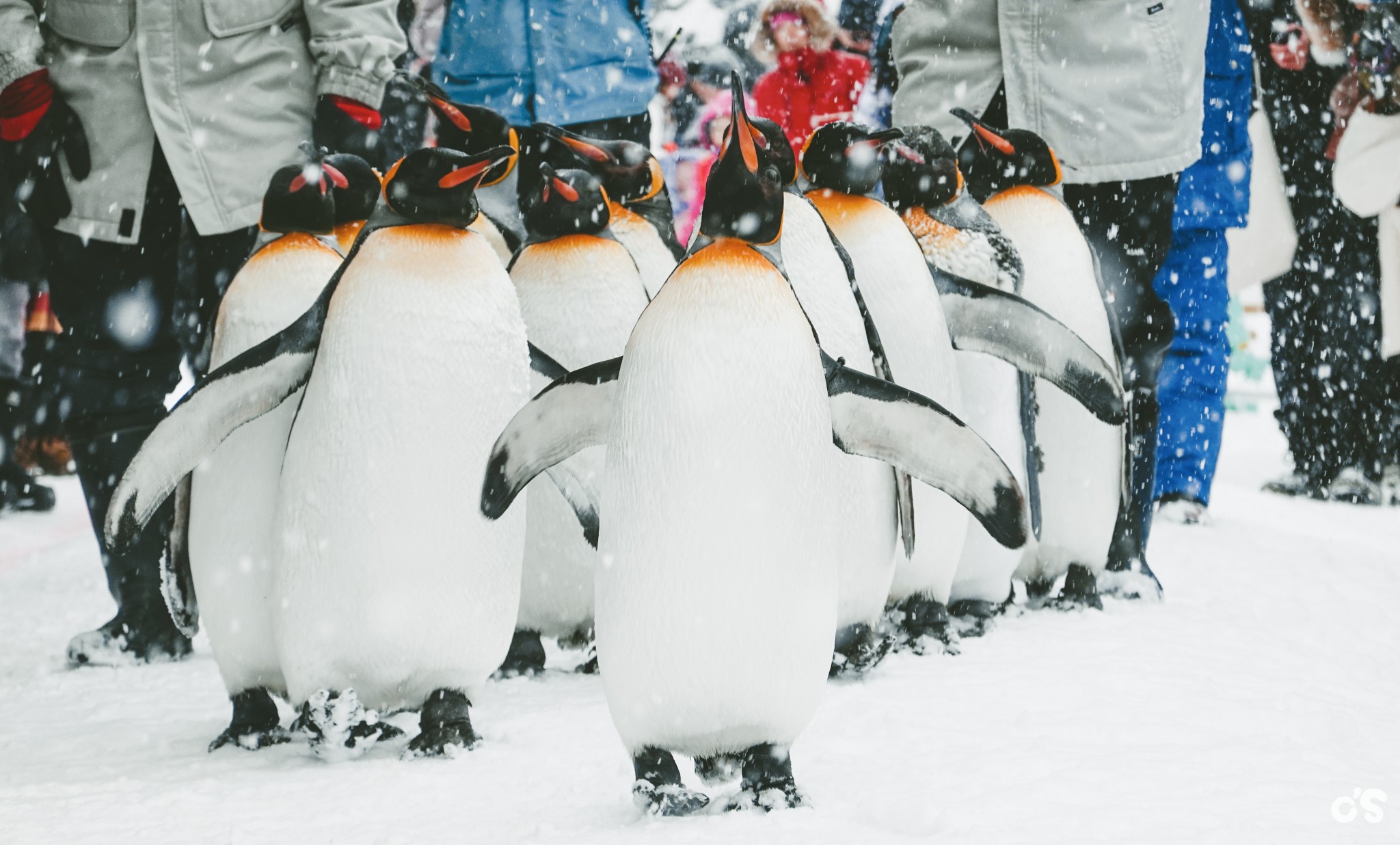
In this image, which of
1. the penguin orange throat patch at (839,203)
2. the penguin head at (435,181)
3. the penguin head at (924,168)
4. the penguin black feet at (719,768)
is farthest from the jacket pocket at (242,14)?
the penguin black feet at (719,768)

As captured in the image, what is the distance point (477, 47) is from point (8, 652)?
164 cm

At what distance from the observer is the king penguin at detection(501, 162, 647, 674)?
2100 mm

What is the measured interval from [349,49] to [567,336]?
0.73m

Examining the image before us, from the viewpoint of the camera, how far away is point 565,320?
2.10 m

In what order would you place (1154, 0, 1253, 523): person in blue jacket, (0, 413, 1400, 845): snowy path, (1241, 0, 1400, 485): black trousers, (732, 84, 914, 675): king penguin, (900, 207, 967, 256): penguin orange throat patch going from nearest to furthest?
(0, 413, 1400, 845): snowy path, (732, 84, 914, 675): king penguin, (900, 207, 967, 256): penguin orange throat patch, (1154, 0, 1253, 523): person in blue jacket, (1241, 0, 1400, 485): black trousers

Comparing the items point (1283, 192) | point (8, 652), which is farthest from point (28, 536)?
point (1283, 192)

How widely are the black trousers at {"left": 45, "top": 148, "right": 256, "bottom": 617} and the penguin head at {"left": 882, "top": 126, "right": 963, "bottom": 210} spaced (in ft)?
4.15

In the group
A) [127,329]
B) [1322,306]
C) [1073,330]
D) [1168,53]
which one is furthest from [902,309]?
[1322,306]

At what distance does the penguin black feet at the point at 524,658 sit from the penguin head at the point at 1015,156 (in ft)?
4.41

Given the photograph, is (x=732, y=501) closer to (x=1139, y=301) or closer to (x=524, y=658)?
(x=524, y=658)

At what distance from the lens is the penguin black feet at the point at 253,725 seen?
1701 mm

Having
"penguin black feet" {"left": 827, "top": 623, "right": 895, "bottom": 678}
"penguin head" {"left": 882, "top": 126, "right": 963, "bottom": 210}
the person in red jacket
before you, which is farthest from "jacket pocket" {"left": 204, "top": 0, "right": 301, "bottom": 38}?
the person in red jacket

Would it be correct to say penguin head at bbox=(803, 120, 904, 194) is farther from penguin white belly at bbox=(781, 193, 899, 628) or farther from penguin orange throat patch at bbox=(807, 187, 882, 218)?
penguin white belly at bbox=(781, 193, 899, 628)

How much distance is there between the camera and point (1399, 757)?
63.1 inches
